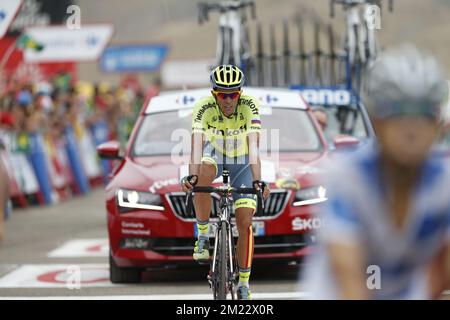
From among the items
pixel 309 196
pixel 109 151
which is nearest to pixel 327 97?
pixel 309 196

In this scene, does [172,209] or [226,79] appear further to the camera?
[172,209]

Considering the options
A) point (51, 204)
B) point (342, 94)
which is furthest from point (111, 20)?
point (342, 94)

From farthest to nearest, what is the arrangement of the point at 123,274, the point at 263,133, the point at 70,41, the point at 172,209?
the point at 70,41, the point at 263,133, the point at 123,274, the point at 172,209

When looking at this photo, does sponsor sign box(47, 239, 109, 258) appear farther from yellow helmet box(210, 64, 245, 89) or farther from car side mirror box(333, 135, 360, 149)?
yellow helmet box(210, 64, 245, 89)

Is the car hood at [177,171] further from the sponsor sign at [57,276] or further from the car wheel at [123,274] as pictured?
the sponsor sign at [57,276]

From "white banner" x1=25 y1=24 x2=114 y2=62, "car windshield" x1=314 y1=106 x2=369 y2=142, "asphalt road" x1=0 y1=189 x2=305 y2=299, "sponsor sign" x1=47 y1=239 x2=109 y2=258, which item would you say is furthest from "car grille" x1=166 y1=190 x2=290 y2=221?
"white banner" x1=25 y1=24 x2=114 y2=62

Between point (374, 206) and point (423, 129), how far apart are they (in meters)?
0.24

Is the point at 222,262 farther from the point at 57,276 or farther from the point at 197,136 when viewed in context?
the point at 57,276

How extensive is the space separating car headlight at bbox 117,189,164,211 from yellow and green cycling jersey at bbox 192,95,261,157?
74.7 inches

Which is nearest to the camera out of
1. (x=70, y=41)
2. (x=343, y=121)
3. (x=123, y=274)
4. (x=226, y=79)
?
(x=226, y=79)

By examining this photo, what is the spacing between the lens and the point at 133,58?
152 feet

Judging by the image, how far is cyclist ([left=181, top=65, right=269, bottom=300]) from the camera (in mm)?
8430

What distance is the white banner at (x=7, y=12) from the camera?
1455 centimetres

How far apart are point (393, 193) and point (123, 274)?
300 inches
